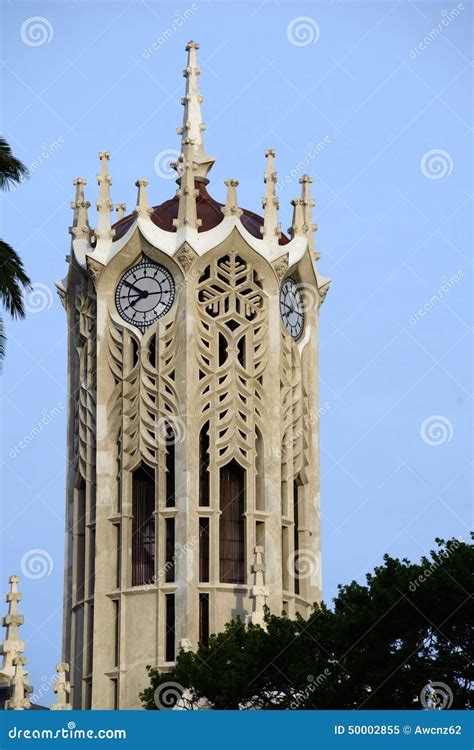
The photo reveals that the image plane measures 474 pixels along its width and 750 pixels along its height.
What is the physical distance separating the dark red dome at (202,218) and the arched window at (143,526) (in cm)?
885

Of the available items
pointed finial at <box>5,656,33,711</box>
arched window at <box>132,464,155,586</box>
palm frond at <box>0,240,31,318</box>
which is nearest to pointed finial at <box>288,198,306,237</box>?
arched window at <box>132,464,155,586</box>

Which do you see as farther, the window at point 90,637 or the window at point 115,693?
the window at point 90,637

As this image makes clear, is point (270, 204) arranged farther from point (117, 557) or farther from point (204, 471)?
point (117, 557)

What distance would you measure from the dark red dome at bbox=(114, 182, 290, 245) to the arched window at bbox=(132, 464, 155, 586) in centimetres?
885

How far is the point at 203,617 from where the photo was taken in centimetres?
7538

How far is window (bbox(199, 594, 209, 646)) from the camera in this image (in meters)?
75.0

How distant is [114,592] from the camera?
76062 mm

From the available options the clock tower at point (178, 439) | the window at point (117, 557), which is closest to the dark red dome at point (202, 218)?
the clock tower at point (178, 439)

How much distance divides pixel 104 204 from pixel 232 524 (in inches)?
504

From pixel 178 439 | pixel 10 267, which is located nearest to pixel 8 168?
pixel 10 267

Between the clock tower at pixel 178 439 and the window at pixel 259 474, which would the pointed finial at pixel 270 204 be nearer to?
the clock tower at pixel 178 439

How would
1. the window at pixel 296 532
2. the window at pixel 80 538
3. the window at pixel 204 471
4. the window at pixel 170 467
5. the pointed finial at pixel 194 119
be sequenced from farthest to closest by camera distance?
the pointed finial at pixel 194 119 → the window at pixel 296 532 → the window at pixel 80 538 → the window at pixel 204 471 → the window at pixel 170 467

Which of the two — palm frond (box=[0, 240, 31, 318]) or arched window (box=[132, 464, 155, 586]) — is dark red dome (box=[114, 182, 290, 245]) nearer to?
arched window (box=[132, 464, 155, 586])

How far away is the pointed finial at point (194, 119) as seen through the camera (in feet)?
270
